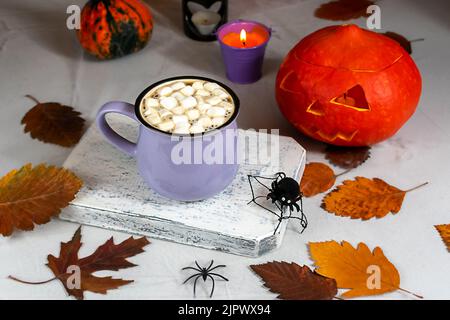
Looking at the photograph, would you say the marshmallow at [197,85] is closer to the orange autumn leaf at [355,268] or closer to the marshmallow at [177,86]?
the marshmallow at [177,86]

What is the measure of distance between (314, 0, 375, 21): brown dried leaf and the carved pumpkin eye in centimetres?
39

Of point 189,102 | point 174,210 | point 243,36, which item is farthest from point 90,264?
point 243,36

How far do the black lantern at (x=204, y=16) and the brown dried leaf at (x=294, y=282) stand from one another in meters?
0.53

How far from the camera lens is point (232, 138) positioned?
698 mm

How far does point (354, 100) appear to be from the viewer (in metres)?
0.81

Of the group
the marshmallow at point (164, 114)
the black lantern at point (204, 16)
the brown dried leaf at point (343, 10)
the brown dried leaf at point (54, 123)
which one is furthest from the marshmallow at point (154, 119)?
the brown dried leaf at point (343, 10)

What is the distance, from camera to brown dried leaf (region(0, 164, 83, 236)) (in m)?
0.73

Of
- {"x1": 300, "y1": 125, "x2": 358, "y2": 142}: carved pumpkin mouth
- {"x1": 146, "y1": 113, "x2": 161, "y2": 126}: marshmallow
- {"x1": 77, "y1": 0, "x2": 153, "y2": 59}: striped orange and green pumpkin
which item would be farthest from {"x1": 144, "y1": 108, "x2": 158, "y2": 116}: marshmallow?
{"x1": 77, "y1": 0, "x2": 153, "y2": 59}: striped orange and green pumpkin

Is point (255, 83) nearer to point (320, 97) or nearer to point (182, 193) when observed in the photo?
point (320, 97)

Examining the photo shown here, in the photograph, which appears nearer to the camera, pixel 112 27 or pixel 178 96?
pixel 178 96

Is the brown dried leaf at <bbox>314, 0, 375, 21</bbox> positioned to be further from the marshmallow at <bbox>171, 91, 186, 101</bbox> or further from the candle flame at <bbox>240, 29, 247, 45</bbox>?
the marshmallow at <bbox>171, 91, 186, 101</bbox>

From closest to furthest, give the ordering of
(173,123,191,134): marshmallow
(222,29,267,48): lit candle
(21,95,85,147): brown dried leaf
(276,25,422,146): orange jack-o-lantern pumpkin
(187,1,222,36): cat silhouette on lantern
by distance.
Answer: (173,123,191,134): marshmallow → (276,25,422,146): orange jack-o-lantern pumpkin → (21,95,85,147): brown dried leaf → (222,29,267,48): lit candle → (187,1,222,36): cat silhouette on lantern

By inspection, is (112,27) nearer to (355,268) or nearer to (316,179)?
(316,179)

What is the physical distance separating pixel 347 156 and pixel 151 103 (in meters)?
0.30
